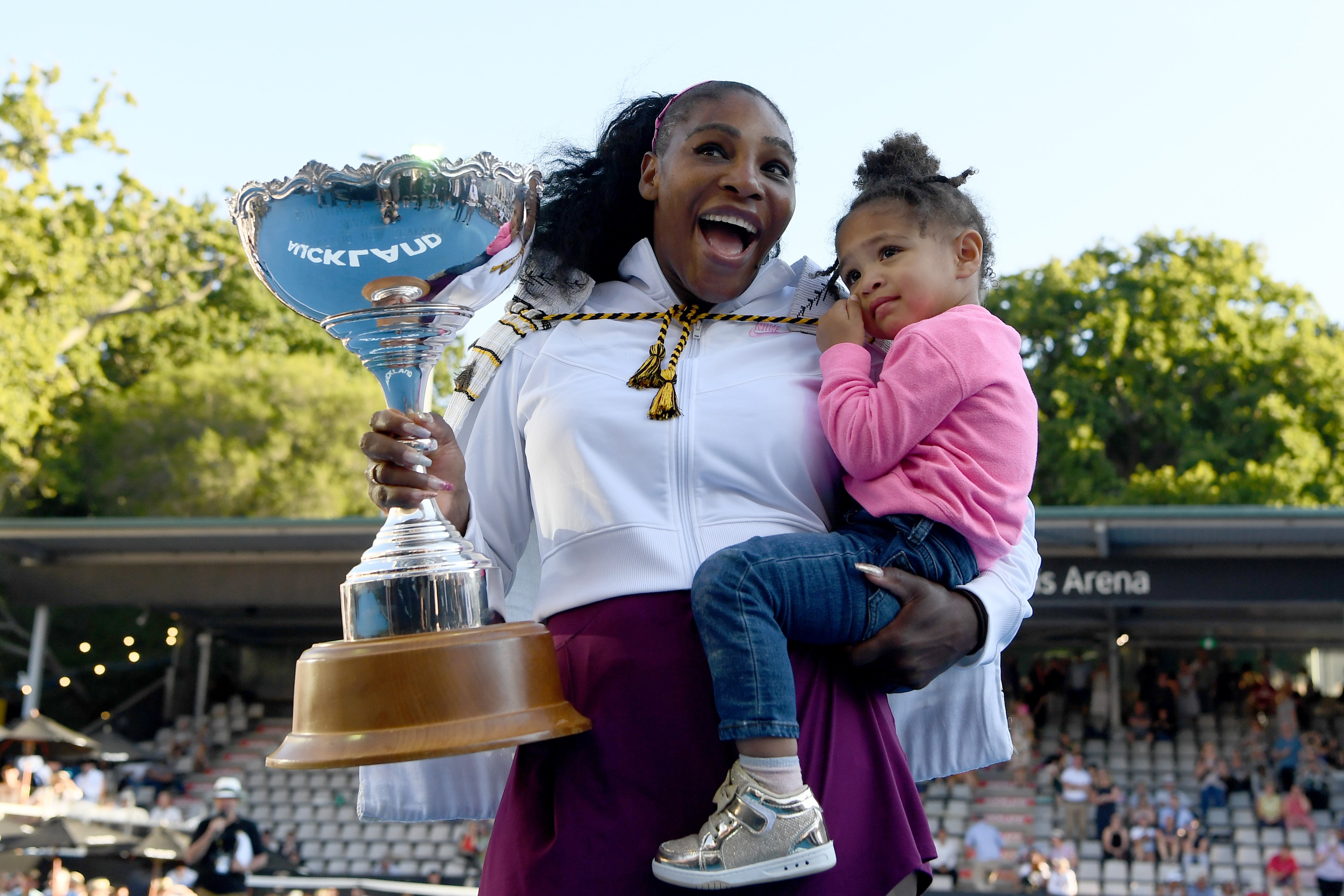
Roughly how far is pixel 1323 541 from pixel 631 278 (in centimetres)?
1334

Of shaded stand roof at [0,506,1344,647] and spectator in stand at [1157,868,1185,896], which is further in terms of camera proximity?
shaded stand roof at [0,506,1344,647]

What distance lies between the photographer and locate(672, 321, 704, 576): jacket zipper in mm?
1893

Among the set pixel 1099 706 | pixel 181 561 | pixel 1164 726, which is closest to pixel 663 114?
pixel 1164 726

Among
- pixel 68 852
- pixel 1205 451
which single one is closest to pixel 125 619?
pixel 68 852

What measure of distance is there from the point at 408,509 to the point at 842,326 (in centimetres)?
69

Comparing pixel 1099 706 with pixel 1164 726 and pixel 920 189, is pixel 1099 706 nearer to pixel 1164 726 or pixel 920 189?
pixel 1164 726

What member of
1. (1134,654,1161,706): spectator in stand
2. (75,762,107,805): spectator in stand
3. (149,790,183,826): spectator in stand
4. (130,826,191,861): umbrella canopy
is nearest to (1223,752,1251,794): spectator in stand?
(1134,654,1161,706): spectator in stand

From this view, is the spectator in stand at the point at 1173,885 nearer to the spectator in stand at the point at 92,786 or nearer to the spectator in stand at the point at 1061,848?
the spectator in stand at the point at 1061,848

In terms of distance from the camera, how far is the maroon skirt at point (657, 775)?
1757mm

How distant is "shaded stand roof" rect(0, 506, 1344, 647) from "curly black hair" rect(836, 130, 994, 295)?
1239cm

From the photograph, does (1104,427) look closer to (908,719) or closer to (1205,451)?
(1205,451)

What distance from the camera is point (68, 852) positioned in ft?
35.0

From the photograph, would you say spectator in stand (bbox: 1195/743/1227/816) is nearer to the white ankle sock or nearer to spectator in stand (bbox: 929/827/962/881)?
spectator in stand (bbox: 929/827/962/881)

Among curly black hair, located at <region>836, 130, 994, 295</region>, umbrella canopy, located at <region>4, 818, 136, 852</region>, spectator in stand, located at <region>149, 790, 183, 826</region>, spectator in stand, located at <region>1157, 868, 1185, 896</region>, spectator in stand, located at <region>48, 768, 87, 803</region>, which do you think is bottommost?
spectator in stand, located at <region>1157, 868, 1185, 896</region>
